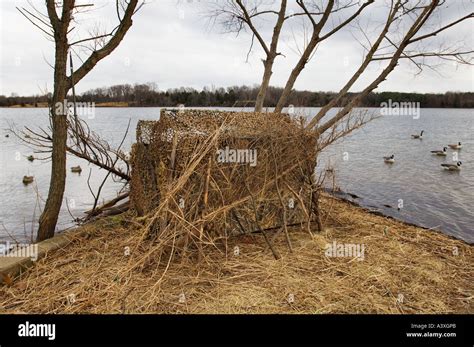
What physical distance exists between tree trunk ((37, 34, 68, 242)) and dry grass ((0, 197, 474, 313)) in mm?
630

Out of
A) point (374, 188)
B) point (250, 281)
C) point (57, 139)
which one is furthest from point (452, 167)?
point (57, 139)

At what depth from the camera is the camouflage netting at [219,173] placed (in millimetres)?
5605

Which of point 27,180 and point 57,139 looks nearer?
point 57,139

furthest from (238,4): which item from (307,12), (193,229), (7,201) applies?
(7,201)

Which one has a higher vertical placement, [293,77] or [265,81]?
[293,77]

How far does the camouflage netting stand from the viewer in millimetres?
5605

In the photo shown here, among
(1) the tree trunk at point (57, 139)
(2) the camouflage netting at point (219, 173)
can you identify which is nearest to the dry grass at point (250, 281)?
(2) the camouflage netting at point (219, 173)

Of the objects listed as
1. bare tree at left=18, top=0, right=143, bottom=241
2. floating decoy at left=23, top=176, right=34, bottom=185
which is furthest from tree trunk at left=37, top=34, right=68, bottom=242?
floating decoy at left=23, top=176, right=34, bottom=185

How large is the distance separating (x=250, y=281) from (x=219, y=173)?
1.71m

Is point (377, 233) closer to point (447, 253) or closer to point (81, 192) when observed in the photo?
point (447, 253)

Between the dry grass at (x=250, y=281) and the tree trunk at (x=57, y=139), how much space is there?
2.07 feet

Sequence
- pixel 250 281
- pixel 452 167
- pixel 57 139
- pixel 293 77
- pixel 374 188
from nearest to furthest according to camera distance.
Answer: pixel 250 281 → pixel 57 139 → pixel 293 77 → pixel 374 188 → pixel 452 167

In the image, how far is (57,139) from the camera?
6688mm

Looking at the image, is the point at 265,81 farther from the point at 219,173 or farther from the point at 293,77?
the point at 219,173
